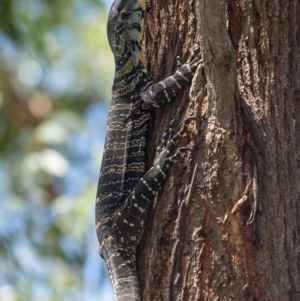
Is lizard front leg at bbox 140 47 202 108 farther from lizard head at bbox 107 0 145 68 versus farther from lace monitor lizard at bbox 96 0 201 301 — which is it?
lizard head at bbox 107 0 145 68

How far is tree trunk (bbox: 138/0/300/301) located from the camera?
14.1ft

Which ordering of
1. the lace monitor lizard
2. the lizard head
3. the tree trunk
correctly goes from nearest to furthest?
the tree trunk < the lace monitor lizard < the lizard head

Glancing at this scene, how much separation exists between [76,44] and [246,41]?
29.7ft

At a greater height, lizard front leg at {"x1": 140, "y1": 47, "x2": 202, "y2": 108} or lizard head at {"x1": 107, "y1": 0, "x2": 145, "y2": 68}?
lizard head at {"x1": 107, "y1": 0, "x2": 145, "y2": 68}

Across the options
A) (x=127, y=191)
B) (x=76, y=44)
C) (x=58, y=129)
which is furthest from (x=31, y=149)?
(x=127, y=191)

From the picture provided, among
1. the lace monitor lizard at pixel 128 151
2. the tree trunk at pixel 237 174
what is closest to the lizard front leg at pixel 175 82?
the lace monitor lizard at pixel 128 151

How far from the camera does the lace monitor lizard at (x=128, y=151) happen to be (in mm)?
5027

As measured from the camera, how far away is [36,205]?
42.9ft

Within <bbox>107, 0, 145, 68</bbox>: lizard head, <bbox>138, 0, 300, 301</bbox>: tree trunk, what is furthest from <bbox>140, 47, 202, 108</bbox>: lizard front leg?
<bbox>107, 0, 145, 68</bbox>: lizard head

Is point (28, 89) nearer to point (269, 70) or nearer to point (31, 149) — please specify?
point (31, 149)

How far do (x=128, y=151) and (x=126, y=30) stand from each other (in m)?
1.24

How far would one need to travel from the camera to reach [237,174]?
4430mm

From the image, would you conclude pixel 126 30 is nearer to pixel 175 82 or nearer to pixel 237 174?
pixel 175 82

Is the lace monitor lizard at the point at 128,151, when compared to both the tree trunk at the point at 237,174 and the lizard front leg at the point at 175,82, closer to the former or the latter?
the lizard front leg at the point at 175,82
